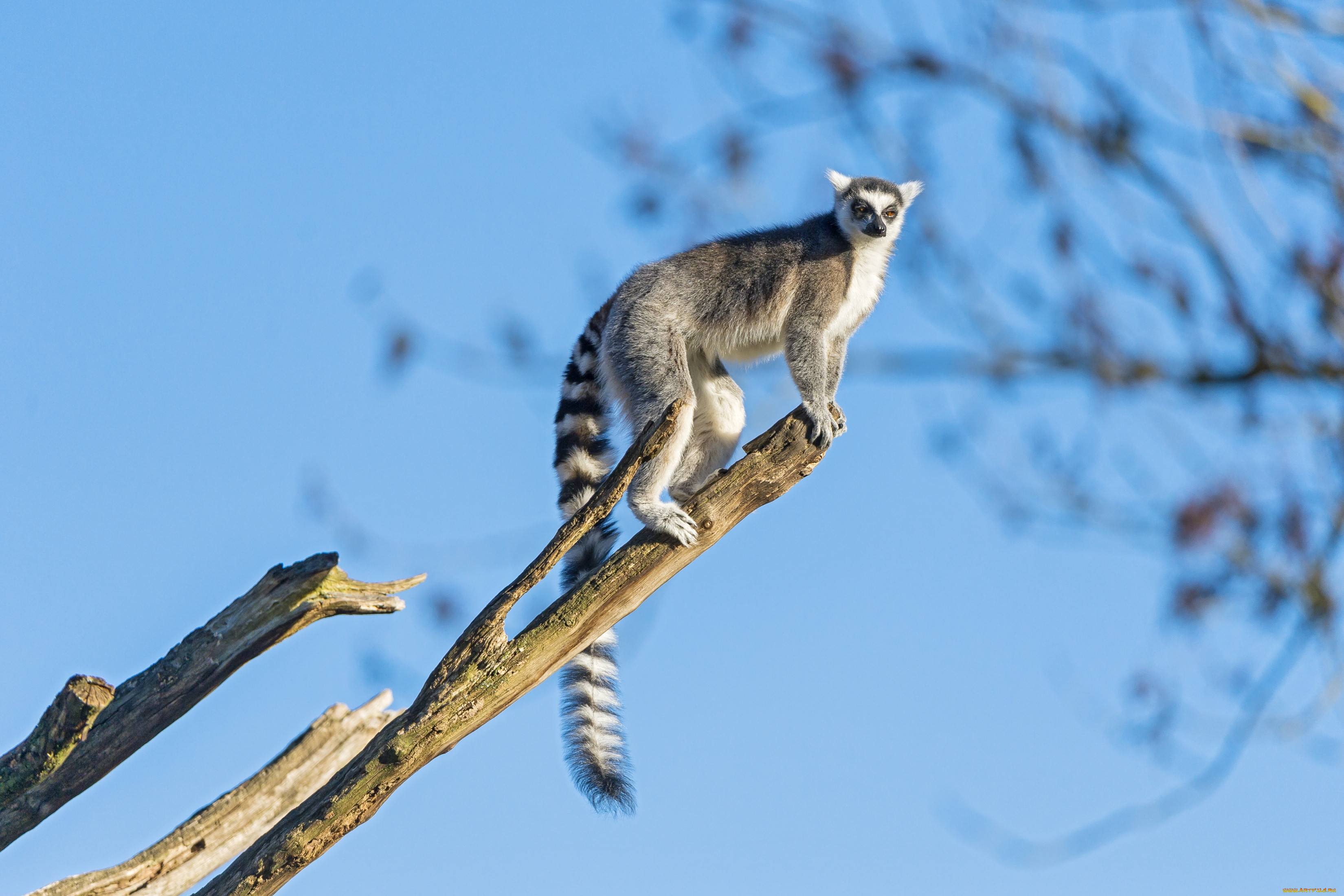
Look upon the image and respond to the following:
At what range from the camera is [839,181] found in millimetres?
7934

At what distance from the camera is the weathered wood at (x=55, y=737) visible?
207 inches

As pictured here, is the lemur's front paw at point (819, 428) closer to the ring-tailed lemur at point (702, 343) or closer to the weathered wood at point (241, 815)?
the ring-tailed lemur at point (702, 343)

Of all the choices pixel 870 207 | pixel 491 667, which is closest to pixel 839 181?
pixel 870 207

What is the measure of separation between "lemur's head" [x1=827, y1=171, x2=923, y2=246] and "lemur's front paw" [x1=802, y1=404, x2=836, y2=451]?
2001mm

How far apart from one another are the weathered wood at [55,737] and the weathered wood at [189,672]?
0.04 m

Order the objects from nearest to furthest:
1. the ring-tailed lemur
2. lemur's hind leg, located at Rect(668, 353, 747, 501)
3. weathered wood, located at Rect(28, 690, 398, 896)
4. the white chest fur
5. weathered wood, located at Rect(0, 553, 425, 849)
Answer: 1. weathered wood, located at Rect(0, 553, 425, 849)
2. weathered wood, located at Rect(28, 690, 398, 896)
3. the ring-tailed lemur
4. lemur's hind leg, located at Rect(668, 353, 747, 501)
5. the white chest fur

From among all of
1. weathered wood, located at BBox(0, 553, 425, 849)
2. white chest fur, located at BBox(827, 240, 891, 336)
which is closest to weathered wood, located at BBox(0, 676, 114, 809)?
weathered wood, located at BBox(0, 553, 425, 849)

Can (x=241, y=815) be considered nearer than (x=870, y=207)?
Yes

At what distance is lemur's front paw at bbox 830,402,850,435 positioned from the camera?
6.27m

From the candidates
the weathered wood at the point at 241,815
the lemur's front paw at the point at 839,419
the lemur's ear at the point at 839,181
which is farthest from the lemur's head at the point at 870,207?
the weathered wood at the point at 241,815

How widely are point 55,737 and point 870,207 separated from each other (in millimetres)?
5752

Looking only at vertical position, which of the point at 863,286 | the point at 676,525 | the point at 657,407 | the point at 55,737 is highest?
the point at 863,286

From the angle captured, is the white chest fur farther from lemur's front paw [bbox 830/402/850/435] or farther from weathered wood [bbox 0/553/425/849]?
weathered wood [bbox 0/553/425/849]

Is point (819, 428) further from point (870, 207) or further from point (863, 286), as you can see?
point (870, 207)
